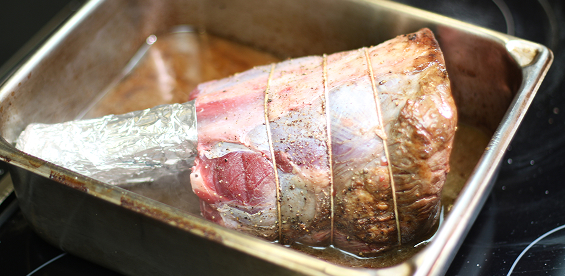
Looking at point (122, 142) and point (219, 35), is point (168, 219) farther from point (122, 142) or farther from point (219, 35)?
point (219, 35)

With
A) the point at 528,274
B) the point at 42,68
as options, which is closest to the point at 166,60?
the point at 42,68

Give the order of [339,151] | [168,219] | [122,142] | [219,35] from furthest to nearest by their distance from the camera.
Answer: [219,35], [122,142], [339,151], [168,219]

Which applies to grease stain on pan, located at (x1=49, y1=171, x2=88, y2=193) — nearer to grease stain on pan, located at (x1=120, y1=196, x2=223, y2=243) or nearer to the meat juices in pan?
grease stain on pan, located at (x1=120, y1=196, x2=223, y2=243)

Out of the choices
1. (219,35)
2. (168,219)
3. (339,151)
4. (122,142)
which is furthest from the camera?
(219,35)

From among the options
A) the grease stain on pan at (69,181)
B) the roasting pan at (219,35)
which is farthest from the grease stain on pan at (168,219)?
the grease stain on pan at (69,181)

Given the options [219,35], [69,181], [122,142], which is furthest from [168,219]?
[219,35]

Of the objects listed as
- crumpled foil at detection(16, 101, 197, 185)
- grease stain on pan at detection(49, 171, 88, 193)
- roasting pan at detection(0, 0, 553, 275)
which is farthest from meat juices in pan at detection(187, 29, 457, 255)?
grease stain on pan at detection(49, 171, 88, 193)

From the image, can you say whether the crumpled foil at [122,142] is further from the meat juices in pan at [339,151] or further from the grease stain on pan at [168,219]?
the grease stain on pan at [168,219]
